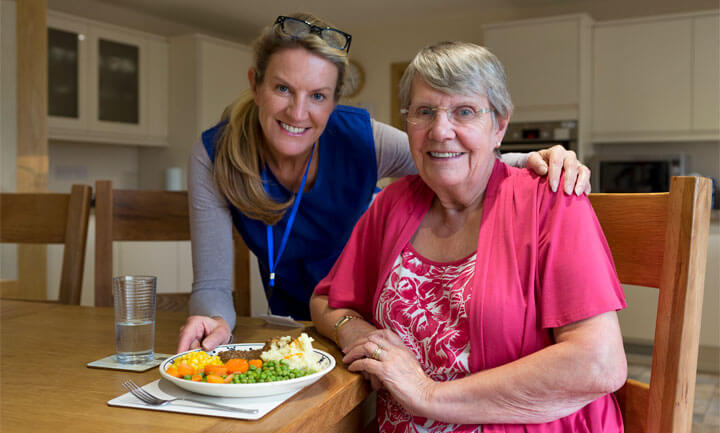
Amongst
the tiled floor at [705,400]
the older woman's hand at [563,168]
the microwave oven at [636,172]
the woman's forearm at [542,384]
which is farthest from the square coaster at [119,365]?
the microwave oven at [636,172]

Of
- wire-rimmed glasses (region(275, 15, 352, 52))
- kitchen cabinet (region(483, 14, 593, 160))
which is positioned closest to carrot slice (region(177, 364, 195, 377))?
wire-rimmed glasses (region(275, 15, 352, 52))

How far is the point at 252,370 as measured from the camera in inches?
36.8

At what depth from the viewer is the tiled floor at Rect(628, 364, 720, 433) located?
9.87ft

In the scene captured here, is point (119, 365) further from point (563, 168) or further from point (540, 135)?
point (540, 135)

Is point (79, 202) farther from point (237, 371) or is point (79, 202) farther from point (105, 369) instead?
point (237, 371)

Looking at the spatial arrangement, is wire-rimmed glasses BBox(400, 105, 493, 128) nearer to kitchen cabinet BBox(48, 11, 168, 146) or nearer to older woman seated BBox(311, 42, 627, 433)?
older woman seated BBox(311, 42, 627, 433)

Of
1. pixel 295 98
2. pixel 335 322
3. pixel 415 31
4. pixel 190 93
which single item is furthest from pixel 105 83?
pixel 335 322

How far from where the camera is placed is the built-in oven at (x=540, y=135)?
4867mm

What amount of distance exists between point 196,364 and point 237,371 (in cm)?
7

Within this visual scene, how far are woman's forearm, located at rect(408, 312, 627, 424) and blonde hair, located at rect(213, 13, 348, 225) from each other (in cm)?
77

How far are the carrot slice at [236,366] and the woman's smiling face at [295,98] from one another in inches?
27.2

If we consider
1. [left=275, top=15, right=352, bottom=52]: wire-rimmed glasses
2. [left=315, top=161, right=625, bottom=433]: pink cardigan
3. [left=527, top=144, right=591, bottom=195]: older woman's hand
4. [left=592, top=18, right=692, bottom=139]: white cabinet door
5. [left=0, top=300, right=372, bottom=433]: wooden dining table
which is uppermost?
[left=592, top=18, right=692, bottom=139]: white cabinet door

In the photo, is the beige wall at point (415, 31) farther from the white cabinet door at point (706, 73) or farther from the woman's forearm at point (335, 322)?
the woman's forearm at point (335, 322)

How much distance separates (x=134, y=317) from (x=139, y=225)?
87 centimetres
